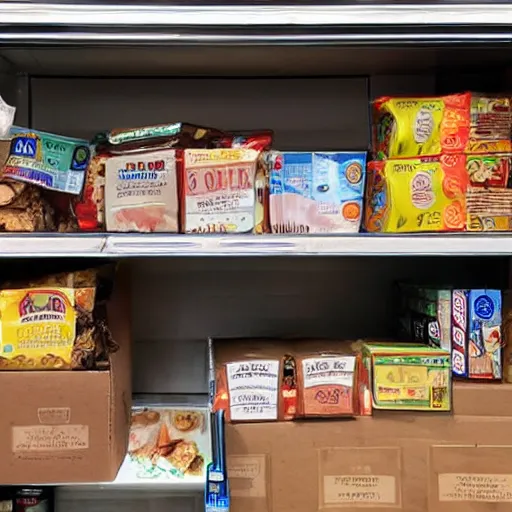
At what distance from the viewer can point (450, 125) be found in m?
1.32

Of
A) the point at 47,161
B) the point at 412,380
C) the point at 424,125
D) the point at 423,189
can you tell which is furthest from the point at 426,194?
the point at 47,161

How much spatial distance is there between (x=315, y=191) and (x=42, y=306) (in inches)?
22.3

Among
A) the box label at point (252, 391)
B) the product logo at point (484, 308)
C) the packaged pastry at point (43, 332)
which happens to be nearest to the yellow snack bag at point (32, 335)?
the packaged pastry at point (43, 332)

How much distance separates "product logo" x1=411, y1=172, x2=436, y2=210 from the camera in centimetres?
132

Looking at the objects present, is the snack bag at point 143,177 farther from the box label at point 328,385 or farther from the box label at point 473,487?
the box label at point 473,487

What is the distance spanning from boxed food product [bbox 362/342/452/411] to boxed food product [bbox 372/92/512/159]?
0.40 m

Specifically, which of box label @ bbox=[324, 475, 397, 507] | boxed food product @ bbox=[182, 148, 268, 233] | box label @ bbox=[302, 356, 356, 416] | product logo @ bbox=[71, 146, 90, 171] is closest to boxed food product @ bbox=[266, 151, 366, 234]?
boxed food product @ bbox=[182, 148, 268, 233]

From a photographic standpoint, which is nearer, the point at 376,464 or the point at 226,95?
the point at 376,464

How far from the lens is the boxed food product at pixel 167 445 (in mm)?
1348

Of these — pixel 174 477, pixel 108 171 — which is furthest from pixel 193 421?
pixel 108 171

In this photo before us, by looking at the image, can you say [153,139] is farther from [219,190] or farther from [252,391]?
[252,391]

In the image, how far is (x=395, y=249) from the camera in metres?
1.29

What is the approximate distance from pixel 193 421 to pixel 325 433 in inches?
13.8

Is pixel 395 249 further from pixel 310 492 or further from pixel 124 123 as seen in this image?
pixel 124 123
